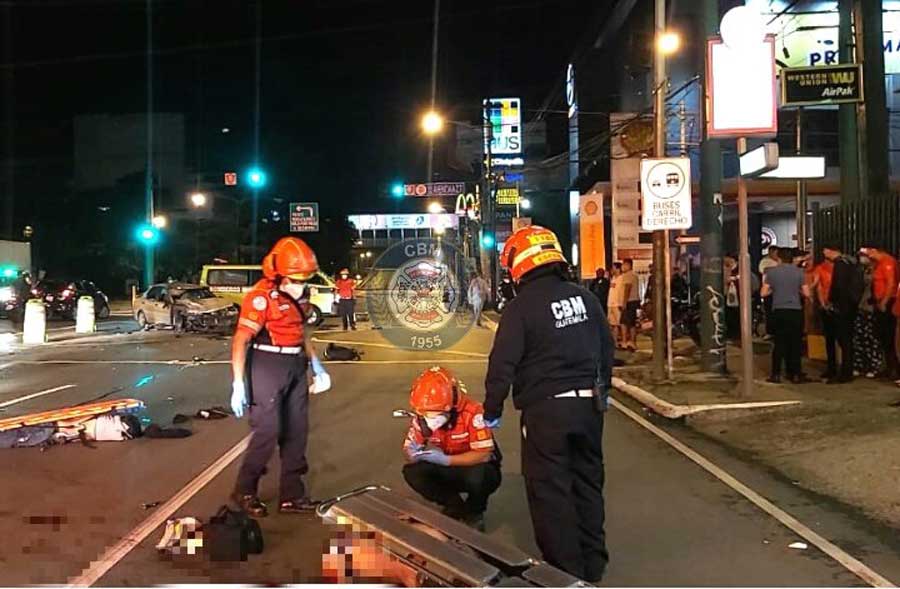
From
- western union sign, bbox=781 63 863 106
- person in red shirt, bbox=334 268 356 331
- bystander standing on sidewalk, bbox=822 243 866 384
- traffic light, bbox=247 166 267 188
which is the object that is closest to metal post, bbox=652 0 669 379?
western union sign, bbox=781 63 863 106

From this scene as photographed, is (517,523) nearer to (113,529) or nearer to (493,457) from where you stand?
(493,457)

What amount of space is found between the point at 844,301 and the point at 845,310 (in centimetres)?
13

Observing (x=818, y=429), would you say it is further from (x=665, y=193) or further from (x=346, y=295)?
(x=346, y=295)

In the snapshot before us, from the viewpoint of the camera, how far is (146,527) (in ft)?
21.3

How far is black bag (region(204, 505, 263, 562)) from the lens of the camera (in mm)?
5551

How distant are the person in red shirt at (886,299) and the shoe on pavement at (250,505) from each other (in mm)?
9211

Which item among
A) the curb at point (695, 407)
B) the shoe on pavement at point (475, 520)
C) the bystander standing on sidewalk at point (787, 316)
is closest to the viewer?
the shoe on pavement at point (475, 520)

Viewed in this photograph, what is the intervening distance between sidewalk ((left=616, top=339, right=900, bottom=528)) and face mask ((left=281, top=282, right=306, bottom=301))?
14.6ft

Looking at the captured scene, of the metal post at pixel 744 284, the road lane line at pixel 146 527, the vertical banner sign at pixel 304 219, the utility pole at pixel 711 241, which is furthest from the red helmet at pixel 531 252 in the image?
the vertical banner sign at pixel 304 219

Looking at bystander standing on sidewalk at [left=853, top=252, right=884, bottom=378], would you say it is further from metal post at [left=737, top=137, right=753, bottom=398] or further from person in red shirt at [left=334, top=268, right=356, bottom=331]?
person in red shirt at [left=334, top=268, right=356, bottom=331]

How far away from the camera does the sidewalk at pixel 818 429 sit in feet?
25.6

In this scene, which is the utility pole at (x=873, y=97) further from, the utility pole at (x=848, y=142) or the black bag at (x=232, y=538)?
the black bag at (x=232, y=538)

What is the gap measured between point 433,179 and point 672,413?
245ft

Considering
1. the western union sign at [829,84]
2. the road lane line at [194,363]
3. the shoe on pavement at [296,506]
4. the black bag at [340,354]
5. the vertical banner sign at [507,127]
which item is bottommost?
the shoe on pavement at [296,506]
